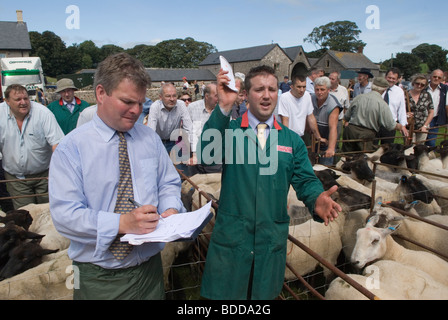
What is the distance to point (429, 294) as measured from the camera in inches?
109

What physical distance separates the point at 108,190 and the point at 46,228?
10.1 ft

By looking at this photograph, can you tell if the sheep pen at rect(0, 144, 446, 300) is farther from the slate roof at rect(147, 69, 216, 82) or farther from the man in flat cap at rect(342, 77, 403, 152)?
the slate roof at rect(147, 69, 216, 82)

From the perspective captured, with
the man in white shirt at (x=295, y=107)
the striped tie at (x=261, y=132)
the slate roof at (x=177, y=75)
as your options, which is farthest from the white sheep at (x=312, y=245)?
the slate roof at (x=177, y=75)

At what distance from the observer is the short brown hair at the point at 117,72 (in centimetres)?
150

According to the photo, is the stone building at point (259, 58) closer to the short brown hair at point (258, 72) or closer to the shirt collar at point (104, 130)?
the short brown hair at point (258, 72)

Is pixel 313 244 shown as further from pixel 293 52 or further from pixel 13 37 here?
pixel 293 52

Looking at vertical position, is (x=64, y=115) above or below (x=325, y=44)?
below

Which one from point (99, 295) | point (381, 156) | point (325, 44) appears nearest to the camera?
point (99, 295)

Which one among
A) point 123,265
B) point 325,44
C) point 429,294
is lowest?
point 429,294

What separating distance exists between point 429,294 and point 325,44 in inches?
3645

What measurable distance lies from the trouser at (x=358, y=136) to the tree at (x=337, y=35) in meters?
82.8

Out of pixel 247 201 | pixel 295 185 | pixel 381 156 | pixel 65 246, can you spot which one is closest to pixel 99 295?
pixel 247 201
